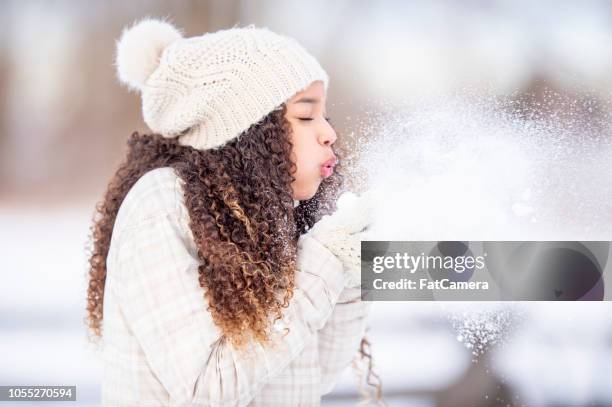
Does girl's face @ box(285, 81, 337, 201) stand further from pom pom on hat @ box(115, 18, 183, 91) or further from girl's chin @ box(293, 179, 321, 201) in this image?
pom pom on hat @ box(115, 18, 183, 91)

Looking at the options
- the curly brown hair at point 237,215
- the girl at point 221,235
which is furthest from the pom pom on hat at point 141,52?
the curly brown hair at point 237,215

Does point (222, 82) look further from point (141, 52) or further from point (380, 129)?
point (380, 129)

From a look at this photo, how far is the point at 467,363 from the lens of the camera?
1.51m

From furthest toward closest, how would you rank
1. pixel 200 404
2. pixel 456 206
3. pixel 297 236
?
pixel 456 206 < pixel 297 236 < pixel 200 404

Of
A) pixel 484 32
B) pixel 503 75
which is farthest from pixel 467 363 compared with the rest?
pixel 484 32

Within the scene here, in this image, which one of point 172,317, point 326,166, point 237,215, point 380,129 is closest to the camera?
point 172,317

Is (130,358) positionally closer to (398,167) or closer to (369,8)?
(398,167)

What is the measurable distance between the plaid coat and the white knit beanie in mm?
112

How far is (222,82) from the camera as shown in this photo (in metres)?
1.15

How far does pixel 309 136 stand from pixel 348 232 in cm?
20

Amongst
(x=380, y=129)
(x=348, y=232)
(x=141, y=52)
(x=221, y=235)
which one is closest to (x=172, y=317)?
(x=221, y=235)

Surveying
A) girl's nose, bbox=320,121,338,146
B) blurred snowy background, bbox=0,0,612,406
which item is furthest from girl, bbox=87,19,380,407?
blurred snowy background, bbox=0,0,612,406

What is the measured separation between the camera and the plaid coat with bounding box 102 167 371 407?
1039 mm

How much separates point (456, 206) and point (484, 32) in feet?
1.37
